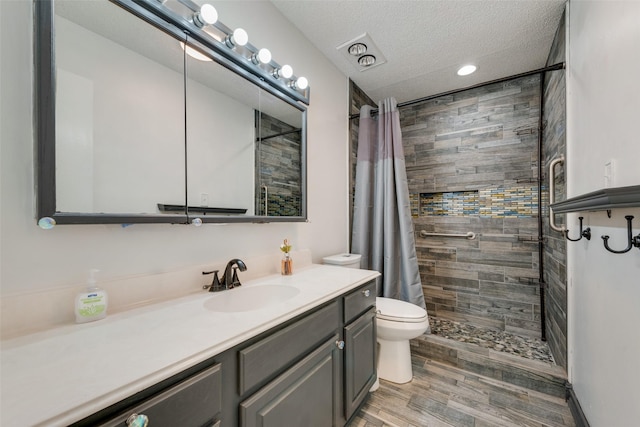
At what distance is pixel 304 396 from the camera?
98 cm

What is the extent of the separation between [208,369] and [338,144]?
6.31 ft

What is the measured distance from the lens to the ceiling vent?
1875 millimetres

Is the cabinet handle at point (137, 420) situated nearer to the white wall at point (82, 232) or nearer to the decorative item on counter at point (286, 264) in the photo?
the white wall at point (82, 232)

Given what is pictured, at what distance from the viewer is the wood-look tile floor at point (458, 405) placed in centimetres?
144

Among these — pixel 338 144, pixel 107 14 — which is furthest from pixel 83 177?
pixel 338 144

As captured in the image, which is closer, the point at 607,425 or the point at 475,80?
the point at 607,425

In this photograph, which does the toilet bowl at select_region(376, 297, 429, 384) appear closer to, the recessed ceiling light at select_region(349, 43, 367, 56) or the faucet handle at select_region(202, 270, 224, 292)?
the faucet handle at select_region(202, 270, 224, 292)

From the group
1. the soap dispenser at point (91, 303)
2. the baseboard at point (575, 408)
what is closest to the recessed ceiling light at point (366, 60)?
the soap dispenser at point (91, 303)

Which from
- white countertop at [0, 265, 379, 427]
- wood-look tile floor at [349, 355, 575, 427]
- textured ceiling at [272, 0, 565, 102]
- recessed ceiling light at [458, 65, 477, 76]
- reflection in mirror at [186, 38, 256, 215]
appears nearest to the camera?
white countertop at [0, 265, 379, 427]

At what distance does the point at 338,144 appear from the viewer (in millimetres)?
2236

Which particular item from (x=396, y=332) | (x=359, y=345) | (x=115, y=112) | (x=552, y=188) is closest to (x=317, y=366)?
(x=359, y=345)

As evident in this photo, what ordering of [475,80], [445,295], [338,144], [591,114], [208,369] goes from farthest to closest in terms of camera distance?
[445,295]
[475,80]
[338,144]
[591,114]
[208,369]

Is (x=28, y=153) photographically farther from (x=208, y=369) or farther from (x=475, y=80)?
(x=475, y=80)

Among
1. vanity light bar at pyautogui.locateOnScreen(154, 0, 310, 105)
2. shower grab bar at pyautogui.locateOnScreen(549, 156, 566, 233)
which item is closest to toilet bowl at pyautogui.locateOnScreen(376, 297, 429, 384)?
shower grab bar at pyautogui.locateOnScreen(549, 156, 566, 233)
